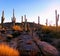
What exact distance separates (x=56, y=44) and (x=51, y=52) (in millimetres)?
4536

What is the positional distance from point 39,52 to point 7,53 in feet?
14.6

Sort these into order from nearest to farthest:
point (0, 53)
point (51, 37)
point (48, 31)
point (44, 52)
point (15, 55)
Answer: point (0, 53) → point (15, 55) → point (44, 52) → point (51, 37) → point (48, 31)

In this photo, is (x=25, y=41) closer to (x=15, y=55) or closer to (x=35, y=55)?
(x=35, y=55)

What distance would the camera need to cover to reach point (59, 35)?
26.7 metres

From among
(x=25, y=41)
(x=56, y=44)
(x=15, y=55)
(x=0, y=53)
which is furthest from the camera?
(x=56, y=44)

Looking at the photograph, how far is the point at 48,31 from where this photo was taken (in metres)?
30.2

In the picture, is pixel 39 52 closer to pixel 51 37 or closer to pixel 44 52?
pixel 44 52

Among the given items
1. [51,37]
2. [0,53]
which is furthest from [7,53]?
[51,37]

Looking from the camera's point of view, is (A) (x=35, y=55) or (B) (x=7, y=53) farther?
(A) (x=35, y=55)

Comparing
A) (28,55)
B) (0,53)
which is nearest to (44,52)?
(28,55)

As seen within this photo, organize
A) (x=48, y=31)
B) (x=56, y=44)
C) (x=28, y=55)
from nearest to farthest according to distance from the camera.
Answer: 1. (x=28, y=55)
2. (x=56, y=44)
3. (x=48, y=31)

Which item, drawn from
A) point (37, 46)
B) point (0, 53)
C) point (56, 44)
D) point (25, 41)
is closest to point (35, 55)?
point (37, 46)

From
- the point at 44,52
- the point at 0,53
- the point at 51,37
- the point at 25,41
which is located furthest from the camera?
the point at 51,37

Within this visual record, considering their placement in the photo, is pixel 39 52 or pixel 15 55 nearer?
pixel 15 55
